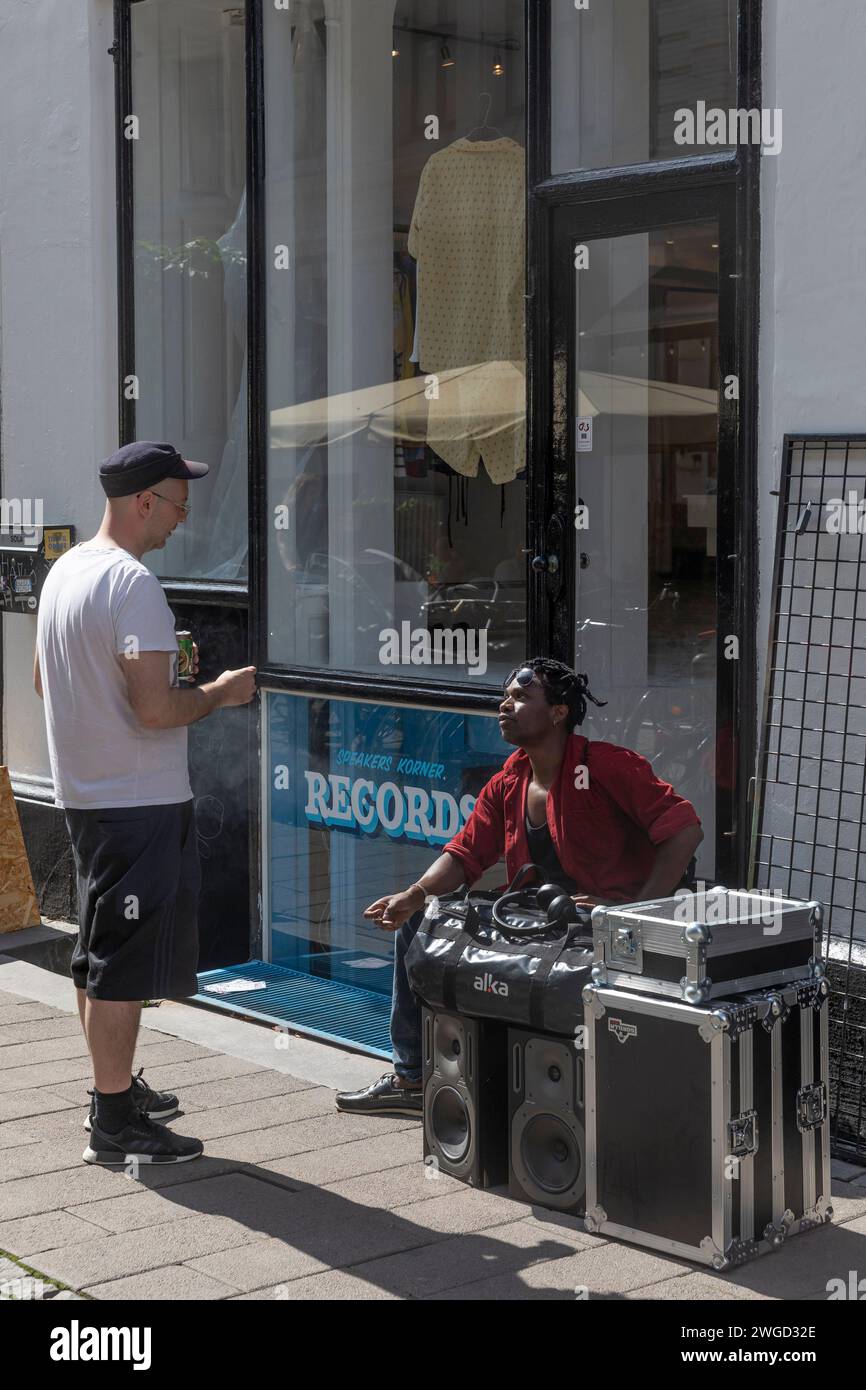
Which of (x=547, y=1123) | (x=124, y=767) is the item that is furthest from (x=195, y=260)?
(x=547, y=1123)

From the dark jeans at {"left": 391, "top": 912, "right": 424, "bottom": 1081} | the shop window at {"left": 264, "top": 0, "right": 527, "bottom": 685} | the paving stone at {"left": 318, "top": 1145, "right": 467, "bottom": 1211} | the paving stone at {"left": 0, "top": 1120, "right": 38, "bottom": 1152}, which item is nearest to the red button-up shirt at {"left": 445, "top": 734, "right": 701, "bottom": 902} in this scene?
the dark jeans at {"left": 391, "top": 912, "right": 424, "bottom": 1081}

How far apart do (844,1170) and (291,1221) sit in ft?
5.06

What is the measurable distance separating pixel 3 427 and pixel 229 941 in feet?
9.50

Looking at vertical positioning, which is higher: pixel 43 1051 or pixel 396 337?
pixel 396 337

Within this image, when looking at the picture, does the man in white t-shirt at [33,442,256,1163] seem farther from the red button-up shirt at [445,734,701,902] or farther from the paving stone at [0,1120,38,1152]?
the red button-up shirt at [445,734,701,902]

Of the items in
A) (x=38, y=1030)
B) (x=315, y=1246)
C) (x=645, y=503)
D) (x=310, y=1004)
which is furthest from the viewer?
(x=310, y=1004)

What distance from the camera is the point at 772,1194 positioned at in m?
4.22

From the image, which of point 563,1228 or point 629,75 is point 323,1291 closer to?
point 563,1228

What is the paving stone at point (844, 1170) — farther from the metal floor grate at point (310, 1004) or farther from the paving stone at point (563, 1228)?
the metal floor grate at point (310, 1004)

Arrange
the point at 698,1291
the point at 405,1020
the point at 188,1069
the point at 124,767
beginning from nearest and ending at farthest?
the point at 698,1291
the point at 124,767
the point at 405,1020
the point at 188,1069

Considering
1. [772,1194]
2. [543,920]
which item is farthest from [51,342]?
[772,1194]

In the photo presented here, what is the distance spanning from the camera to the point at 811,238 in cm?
508
